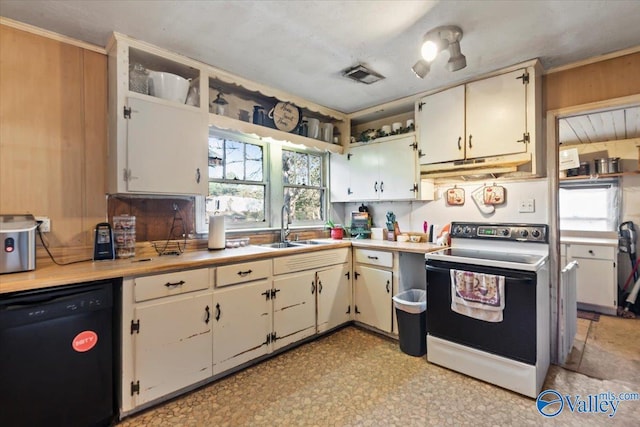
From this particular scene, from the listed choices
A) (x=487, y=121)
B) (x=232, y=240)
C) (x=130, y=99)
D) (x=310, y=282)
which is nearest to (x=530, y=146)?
(x=487, y=121)

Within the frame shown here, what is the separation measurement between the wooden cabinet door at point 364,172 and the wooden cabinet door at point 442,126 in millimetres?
568

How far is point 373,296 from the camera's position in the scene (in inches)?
118

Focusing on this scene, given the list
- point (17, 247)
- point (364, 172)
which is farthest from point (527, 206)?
point (17, 247)

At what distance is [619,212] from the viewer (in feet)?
13.7

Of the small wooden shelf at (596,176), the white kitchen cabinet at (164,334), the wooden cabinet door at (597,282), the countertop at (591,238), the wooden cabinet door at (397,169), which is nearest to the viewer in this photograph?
the white kitchen cabinet at (164,334)

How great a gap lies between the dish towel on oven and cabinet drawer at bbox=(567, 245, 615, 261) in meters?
2.64

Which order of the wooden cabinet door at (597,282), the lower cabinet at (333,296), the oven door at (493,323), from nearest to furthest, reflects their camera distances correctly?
the oven door at (493,323) < the lower cabinet at (333,296) < the wooden cabinet door at (597,282)

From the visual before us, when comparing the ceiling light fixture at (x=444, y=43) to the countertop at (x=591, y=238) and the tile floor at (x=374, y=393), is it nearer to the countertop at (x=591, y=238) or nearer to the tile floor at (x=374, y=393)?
A: the tile floor at (x=374, y=393)

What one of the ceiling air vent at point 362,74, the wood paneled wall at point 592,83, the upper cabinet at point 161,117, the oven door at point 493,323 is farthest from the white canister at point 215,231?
the wood paneled wall at point 592,83

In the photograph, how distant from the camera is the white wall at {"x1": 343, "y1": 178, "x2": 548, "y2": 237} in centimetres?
257

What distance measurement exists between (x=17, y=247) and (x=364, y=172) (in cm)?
291

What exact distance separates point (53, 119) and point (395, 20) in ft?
7.41

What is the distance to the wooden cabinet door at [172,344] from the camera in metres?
1.84

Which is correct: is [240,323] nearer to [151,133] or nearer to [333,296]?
[333,296]
